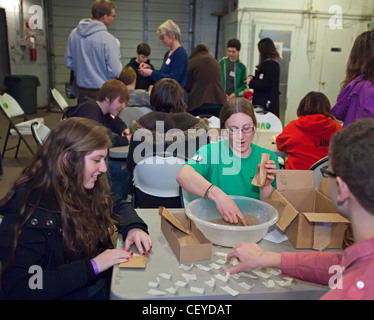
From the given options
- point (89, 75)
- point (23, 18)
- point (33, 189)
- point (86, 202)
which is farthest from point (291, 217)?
point (23, 18)

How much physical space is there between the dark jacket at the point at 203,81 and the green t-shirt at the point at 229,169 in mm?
2560

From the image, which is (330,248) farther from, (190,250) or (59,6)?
(59,6)

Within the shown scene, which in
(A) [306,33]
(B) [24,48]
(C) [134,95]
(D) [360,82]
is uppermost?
(A) [306,33]

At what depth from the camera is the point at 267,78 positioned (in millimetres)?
4832

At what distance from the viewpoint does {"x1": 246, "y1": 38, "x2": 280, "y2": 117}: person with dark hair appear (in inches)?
186

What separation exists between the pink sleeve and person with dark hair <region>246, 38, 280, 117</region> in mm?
3939

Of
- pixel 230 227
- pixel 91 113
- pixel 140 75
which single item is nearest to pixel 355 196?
pixel 230 227

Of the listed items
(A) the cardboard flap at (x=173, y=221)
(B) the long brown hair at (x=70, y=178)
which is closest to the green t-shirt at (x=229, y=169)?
(A) the cardboard flap at (x=173, y=221)

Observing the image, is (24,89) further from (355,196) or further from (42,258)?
(355,196)

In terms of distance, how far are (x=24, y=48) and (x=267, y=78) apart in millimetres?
6580

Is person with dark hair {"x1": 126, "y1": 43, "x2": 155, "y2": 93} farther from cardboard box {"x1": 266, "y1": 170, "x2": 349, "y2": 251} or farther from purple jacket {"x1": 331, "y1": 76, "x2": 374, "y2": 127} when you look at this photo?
cardboard box {"x1": 266, "y1": 170, "x2": 349, "y2": 251}
